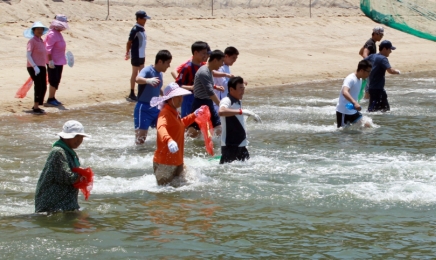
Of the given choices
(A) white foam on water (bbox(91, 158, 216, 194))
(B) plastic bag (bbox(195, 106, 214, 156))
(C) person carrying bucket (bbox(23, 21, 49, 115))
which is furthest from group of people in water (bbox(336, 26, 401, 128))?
(C) person carrying bucket (bbox(23, 21, 49, 115))

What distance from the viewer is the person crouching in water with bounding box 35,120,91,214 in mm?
7211

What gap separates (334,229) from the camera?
7.68 m

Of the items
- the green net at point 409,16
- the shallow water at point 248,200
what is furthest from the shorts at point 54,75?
the green net at point 409,16

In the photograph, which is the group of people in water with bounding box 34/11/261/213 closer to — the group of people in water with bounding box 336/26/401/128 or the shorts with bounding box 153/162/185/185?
the shorts with bounding box 153/162/185/185

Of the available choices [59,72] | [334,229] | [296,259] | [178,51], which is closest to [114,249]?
[296,259]

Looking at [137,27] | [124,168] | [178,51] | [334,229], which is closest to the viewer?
[334,229]

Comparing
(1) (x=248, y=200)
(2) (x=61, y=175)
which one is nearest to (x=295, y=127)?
(1) (x=248, y=200)

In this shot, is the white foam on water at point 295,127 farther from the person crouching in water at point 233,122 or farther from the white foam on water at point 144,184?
the white foam on water at point 144,184

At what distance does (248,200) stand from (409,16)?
2445cm

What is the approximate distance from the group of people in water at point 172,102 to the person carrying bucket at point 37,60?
0.02 metres

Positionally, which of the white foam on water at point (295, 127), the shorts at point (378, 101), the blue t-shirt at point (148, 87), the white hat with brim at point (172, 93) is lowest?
the white foam on water at point (295, 127)

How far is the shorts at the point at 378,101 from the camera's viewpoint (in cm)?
1491

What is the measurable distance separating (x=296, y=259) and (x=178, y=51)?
15787 millimetres

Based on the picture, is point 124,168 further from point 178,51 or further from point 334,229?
point 178,51
